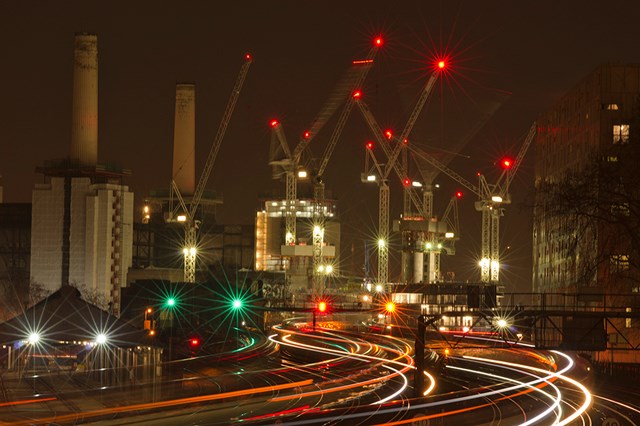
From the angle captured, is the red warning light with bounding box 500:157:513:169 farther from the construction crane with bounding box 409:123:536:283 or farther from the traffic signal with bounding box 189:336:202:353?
the traffic signal with bounding box 189:336:202:353

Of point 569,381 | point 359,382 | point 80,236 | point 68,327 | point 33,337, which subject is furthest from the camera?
Result: point 80,236

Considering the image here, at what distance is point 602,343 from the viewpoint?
3941 cm

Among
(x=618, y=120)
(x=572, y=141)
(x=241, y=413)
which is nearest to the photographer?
(x=241, y=413)

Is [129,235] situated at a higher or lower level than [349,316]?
higher

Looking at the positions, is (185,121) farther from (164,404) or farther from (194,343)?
(164,404)

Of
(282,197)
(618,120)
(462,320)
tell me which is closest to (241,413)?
(618,120)

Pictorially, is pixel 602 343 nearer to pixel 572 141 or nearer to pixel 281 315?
pixel 572 141

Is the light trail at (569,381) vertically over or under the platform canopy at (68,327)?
under

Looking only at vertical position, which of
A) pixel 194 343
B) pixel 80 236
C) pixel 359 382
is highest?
pixel 80 236

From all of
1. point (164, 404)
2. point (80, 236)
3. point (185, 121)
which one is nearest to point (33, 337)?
point (164, 404)

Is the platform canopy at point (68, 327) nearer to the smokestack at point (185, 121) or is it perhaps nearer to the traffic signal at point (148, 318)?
the traffic signal at point (148, 318)

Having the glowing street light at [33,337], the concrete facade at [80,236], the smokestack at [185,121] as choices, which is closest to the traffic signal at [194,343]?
the glowing street light at [33,337]

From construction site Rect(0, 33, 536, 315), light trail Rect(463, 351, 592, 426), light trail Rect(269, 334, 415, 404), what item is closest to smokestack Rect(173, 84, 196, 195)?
construction site Rect(0, 33, 536, 315)

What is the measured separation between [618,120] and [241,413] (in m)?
55.2
